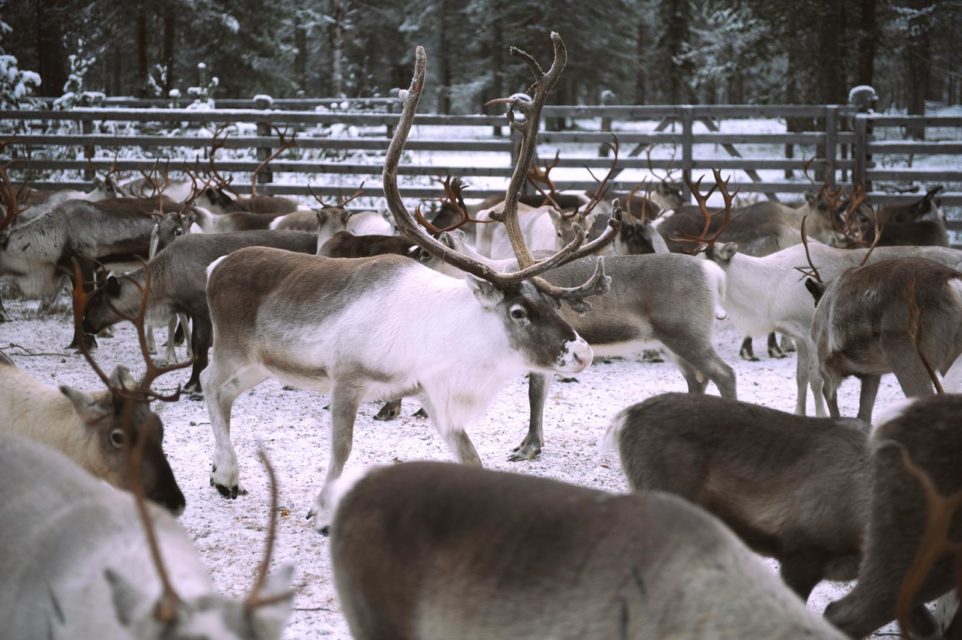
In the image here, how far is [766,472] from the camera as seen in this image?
3047mm

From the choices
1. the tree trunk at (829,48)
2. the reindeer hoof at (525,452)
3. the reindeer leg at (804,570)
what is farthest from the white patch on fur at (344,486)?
the tree trunk at (829,48)

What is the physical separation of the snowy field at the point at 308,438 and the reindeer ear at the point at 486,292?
3.98 ft

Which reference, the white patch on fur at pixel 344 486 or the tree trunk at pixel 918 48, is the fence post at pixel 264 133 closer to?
the white patch on fur at pixel 344 486

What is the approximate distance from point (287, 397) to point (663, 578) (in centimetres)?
513

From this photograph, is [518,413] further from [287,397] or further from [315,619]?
[315,619]

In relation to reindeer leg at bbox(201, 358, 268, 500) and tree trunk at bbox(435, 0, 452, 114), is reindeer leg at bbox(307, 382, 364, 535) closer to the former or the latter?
reindeer leg at bbox(201, 358, 268, 500)

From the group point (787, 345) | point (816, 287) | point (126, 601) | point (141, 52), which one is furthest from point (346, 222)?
point (141, 52)

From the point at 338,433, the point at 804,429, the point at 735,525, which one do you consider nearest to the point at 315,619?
the point at 338,433

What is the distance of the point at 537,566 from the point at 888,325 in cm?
338

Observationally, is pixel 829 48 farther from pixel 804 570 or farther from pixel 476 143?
pixel 804 570

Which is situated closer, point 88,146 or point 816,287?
point 816,287

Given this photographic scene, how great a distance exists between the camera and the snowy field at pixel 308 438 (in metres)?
3.94

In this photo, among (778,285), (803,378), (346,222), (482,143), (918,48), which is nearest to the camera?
(803,378)

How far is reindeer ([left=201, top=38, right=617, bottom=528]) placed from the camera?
430 centimetres
